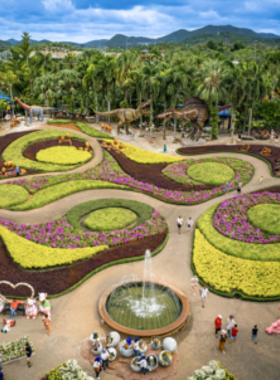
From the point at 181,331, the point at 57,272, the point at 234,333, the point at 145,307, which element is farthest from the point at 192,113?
the point at 234,333

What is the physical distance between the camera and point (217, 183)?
42.6m

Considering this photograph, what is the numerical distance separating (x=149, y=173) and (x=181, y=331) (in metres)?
26.4

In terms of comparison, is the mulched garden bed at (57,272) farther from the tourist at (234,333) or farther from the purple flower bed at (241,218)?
the tourist at (234,333)

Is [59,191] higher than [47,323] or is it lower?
higher

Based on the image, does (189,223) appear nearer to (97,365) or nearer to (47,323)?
(47,323)

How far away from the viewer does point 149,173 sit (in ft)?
151

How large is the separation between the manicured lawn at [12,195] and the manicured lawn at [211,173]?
19894mm

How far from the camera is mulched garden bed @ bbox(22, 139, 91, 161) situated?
50625 mm

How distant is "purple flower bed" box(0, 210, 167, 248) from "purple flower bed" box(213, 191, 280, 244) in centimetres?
555

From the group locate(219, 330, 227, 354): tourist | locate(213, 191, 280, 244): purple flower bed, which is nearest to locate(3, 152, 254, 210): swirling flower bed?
locate(213, 191, 280, 244): purple flower bed

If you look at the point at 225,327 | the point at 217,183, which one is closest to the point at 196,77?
the point at 217,183

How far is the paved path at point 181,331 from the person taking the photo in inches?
758

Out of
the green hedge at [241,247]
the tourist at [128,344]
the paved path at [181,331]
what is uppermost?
the green hedge at [241,247]

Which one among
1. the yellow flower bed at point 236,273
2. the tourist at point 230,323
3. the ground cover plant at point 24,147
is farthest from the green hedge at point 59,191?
the tourist at point 230,323
